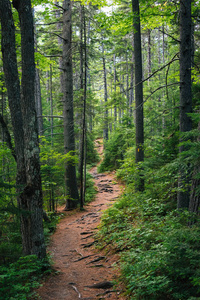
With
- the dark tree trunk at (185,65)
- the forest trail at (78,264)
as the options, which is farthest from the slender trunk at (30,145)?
the dark tree trunk at (185,65)

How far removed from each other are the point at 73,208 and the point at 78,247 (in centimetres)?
435

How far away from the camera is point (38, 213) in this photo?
519 cm

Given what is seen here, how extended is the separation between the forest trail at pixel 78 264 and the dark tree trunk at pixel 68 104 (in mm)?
1355

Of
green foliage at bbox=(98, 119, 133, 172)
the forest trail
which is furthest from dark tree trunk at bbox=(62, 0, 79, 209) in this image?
green foliage at bbox=(98, 119, 133, 172)

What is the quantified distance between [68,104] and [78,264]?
7807mm

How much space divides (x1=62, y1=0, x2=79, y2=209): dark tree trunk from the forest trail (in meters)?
1.35

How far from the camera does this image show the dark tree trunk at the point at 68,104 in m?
10.9

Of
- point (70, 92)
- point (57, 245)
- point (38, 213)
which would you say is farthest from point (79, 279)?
point (70, 92)

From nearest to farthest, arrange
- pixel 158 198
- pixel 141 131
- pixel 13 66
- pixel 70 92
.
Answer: pixel 13 66 → pixel 158 198 → pixel 141 131 → pixel 70 92

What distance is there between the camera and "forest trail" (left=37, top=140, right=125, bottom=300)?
456 centimetres

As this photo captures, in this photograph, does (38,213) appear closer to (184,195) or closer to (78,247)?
(78,247)

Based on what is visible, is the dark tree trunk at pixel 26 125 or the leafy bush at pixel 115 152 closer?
the dark tree trunk at pixel 26 125

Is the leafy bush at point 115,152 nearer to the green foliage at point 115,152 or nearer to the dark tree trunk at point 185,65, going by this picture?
the green foliage at point 115,152

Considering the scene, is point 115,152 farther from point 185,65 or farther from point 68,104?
point 185,65
